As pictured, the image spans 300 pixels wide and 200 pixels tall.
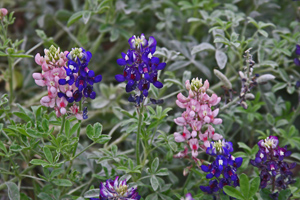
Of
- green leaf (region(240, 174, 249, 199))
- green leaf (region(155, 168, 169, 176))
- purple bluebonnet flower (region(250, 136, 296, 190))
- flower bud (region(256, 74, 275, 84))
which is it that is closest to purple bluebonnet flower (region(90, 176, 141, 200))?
green leaf (region(155, 168, 169, 176))

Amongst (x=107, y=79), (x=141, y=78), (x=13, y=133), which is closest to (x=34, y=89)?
(x=107, y=79)

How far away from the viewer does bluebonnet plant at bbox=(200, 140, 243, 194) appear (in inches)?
70.8

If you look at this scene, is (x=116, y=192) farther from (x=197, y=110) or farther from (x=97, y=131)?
(x=197, y=110)

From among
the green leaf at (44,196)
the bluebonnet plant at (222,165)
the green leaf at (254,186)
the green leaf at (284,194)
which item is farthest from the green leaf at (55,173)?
the green leaf at (284,194)

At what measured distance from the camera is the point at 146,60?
5.71ft

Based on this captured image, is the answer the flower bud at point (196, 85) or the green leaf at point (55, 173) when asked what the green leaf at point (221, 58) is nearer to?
the flower bud at point (196, 85)

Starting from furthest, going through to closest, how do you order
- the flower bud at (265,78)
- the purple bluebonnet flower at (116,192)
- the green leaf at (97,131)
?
the flower bud at (265,78), the green leaf at (97,131), the purple bluebonnet flower at (116,192)

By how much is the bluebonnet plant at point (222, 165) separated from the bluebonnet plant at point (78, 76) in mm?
637

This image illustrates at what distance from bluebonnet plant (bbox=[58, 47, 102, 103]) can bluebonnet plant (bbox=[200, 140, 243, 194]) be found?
2.09 feet

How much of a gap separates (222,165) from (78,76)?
0.78 meters

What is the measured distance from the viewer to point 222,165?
5.86 ft

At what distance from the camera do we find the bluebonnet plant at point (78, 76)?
5.54 feet

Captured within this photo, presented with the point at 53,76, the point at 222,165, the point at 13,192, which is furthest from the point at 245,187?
the point at 13,192

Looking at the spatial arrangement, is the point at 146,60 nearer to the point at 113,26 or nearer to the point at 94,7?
the point at 94,7
